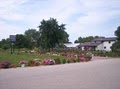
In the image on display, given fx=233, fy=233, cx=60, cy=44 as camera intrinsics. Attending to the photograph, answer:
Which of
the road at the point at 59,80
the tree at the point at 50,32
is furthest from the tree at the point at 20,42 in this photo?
the road at the point at 59,80

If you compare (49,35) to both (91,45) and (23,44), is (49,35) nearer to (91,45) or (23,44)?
(23,44)

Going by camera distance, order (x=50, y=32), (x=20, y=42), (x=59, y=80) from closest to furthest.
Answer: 1. (x=59, y=80)
2. (x=50, y=32)
3. (x=20, y=42)

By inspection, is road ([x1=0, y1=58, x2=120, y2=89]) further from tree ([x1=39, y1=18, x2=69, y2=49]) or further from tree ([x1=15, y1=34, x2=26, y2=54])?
tree ([x1=15, y1=34, x2=26, y2=54])

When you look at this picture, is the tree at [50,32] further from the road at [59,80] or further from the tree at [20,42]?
the road at [59,80]

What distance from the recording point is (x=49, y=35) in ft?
234

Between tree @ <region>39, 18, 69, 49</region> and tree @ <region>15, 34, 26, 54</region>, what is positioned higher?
tree @ <region>39, 18, 69, 49</region>

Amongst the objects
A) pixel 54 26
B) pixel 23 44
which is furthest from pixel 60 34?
pixel 23 44

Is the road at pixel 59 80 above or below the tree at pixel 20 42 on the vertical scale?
below

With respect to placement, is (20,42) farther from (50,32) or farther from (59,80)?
(59,80)

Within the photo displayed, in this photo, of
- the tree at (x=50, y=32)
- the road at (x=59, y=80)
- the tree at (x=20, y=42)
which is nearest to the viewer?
the road at (x=59, y=80)

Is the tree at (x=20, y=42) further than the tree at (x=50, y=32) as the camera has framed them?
Yes

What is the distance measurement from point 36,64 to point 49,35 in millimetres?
48689

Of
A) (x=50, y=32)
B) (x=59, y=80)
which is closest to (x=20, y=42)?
(x=50, y=32)

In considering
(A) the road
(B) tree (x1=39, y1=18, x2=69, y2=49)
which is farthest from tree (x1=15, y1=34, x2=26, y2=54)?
(A) the road
